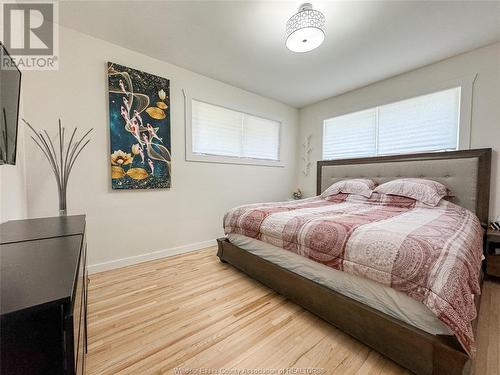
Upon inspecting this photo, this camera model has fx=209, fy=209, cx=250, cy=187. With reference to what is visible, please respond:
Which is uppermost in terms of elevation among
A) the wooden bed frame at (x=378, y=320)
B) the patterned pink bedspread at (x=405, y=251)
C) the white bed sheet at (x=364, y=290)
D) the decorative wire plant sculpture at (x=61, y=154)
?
the decorative wire plant sculpture at (x=61, y=154)

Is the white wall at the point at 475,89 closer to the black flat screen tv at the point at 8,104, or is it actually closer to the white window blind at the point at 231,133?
the white window blind at the point at 231,133

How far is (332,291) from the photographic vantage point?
1.46m

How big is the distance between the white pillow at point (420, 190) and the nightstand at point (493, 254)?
0.52 m

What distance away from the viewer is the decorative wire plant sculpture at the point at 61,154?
72.8 inches

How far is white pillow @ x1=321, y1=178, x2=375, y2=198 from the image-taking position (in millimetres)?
2876

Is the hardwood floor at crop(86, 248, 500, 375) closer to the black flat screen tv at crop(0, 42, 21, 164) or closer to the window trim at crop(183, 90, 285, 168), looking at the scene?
the black flat screen tv at crop(0, 42, 21, 164)

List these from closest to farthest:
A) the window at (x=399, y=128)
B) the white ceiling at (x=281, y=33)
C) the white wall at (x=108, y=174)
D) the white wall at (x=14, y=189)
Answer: the white wall at (x=14, y=189), the white ceiling at (x=281, y=33), the white wall at (x=108, y=174), the window at (x=399, y=128)

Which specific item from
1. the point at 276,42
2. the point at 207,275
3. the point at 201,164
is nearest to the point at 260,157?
the point at 201,164

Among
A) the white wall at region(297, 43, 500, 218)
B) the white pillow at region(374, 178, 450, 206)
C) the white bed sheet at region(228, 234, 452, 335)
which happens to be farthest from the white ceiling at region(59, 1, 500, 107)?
the white bed sheet at region(228, 234, 452, 335)

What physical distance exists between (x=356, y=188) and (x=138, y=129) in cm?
297

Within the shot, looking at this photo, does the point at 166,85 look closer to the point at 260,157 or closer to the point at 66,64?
the point at 66,64

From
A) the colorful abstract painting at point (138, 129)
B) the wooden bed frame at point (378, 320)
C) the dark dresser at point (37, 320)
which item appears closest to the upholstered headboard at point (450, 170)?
the wooden bed frame at point (378, 320)

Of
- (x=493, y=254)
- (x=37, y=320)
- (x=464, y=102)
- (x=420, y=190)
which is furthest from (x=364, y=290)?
(x=464, y=102)

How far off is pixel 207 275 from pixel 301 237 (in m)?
1.17
